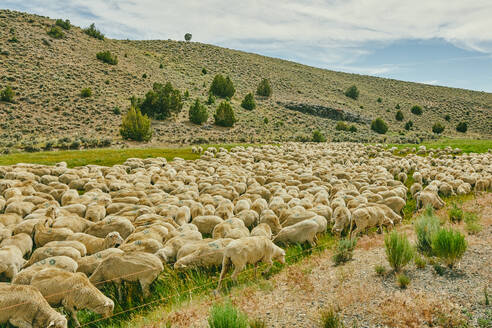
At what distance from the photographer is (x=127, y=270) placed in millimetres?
6797

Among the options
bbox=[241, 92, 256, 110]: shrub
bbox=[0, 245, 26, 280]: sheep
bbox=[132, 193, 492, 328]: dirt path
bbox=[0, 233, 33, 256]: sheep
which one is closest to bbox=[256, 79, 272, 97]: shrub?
bbox=[241, 92, 256, 110]: shrub

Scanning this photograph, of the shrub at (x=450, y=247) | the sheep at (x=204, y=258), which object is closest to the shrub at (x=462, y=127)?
the shrub at (x=450, y=247)

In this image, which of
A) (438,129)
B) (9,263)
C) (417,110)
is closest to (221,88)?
(438,129)

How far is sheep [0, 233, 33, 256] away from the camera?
8.35m

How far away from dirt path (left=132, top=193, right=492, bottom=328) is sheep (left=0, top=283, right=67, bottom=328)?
1634 millimetres

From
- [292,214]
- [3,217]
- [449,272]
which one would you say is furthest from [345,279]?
[3,217]

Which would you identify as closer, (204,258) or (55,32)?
(204,258)

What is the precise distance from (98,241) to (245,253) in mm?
4609

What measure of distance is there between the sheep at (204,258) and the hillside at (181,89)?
33.2 metres

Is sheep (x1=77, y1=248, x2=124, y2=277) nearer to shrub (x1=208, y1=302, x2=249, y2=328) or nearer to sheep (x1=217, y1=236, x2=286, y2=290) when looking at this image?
sheep (x1=217, y1=236, x2=286, y2=290)

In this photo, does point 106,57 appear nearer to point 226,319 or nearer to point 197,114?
point 197,114

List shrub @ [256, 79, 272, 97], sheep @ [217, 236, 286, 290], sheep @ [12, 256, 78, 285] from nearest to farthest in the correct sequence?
sheep @ [12, 256, 78, 285] < sheep @ [217, 236, 286, 290] < shrub @ [256, 79, 272, 97]

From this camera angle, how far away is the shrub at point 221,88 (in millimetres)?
65375

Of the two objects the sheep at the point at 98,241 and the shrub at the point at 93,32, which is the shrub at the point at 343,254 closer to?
the sheep at the point at 98,241
